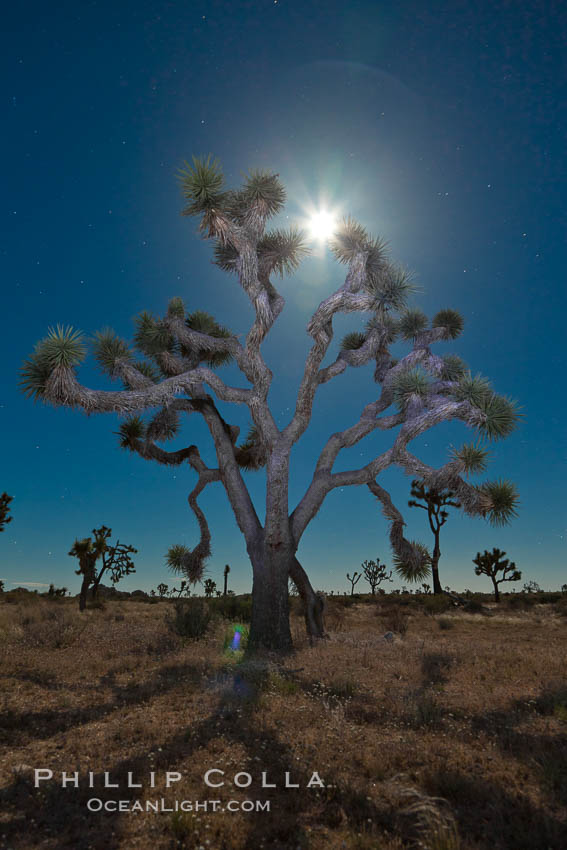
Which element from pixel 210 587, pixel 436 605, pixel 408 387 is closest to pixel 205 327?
pixel 408 387

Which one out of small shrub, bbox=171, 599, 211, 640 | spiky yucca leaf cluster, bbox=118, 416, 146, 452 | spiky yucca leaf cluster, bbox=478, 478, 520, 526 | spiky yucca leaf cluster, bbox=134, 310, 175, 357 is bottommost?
small shrub, bbox=171, 599, 211, 640

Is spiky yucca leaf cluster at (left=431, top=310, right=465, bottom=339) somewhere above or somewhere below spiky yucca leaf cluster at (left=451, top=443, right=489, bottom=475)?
above

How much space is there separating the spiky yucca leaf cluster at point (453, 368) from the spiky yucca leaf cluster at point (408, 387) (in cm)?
207

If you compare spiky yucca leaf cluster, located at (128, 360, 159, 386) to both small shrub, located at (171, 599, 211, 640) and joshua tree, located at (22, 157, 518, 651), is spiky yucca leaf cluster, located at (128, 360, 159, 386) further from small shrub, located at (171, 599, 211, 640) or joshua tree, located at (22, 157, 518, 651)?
small shrub, located at (171, 599, 211, 640)

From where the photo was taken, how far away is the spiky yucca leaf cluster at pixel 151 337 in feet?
45.4

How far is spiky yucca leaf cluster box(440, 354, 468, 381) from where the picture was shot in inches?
565

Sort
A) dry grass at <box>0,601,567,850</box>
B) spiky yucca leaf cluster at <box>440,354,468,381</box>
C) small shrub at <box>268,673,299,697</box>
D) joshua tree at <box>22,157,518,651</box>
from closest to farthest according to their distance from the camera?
dry grass at <box>0,601,567,850</box>, small shrub at <box>268,673,299,697</box>, joshua tree at <box>22,157,518,651</box>, spiky yucca leaf cluster at <box>440,354,468,381</box>

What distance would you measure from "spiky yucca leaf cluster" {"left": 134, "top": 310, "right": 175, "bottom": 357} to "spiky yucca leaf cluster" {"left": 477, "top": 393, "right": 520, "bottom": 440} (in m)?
9.65

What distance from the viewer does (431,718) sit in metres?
6.01

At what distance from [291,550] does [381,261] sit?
30.8 ft

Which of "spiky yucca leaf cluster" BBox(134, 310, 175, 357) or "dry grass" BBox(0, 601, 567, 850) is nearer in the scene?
"dry grass" BBox(0, 601, 567, 850)

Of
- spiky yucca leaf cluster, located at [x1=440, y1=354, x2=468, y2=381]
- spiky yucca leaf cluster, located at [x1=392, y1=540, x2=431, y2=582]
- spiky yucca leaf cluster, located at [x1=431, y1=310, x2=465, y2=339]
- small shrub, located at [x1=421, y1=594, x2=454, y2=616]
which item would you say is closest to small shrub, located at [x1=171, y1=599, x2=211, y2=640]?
spiky yucca leaf cluster, located at [x1=392, y1=540, x2=431, y2=582]

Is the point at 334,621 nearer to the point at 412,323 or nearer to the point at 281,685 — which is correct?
the point at 281,685

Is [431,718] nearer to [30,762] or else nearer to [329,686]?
[329,686]
